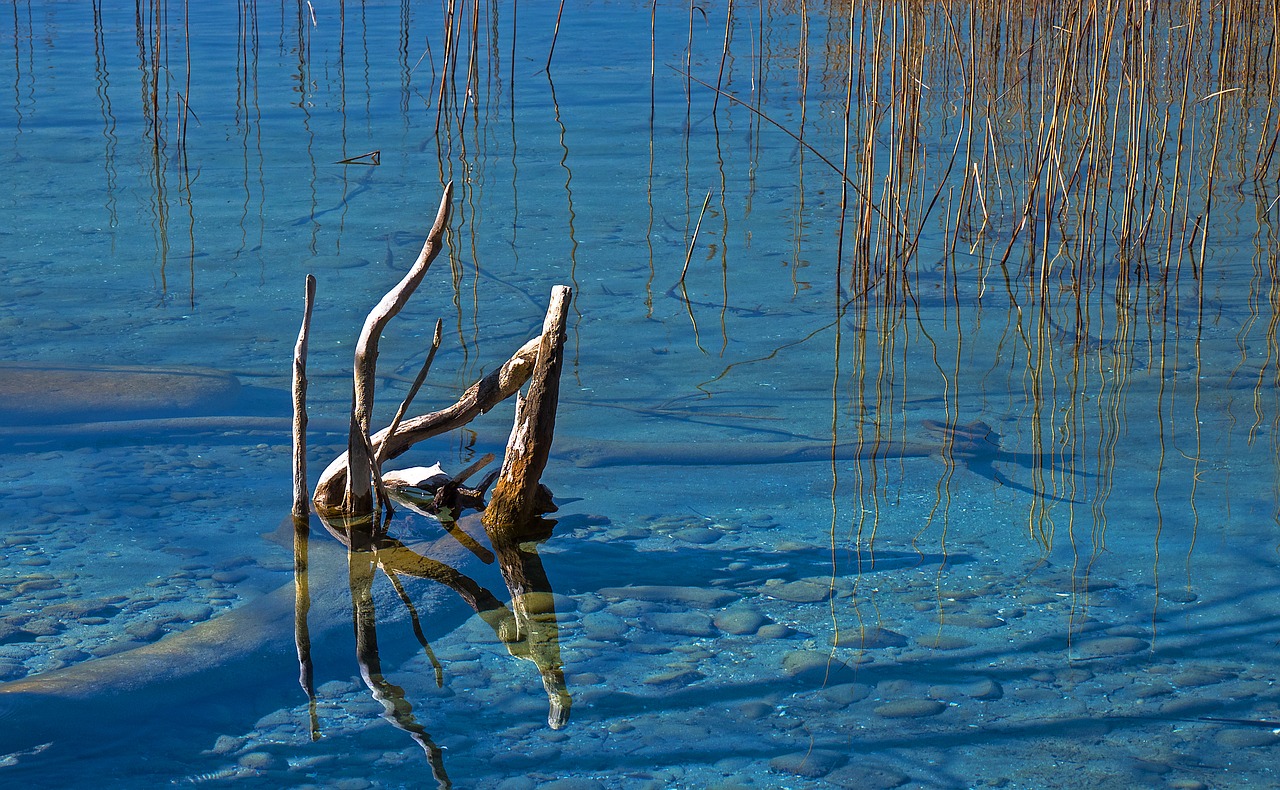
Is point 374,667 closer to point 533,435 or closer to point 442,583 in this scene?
point 442,583

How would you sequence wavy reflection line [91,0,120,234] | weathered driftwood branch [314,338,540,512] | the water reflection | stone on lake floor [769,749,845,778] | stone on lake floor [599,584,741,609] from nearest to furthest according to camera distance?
stone on lake floor [769,749,845,778]
the water reflection
stone on lake floor [599,584,741,609]
weathered driftwood branch [314,338,540,512]
wavy reflection line [91,0,120,234]

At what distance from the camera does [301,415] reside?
8.92 feet

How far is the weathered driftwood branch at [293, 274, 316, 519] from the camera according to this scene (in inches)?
104

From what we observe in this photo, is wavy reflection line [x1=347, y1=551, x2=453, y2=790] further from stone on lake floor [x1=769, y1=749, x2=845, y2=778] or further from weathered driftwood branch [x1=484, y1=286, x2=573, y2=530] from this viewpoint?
stone on lake floor [x1=769, y1=749, x2=845, y2=778]

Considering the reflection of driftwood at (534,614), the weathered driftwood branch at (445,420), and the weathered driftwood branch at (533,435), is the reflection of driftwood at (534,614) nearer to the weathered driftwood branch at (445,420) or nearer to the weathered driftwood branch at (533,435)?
the weathered driftwood branch at (533,435)

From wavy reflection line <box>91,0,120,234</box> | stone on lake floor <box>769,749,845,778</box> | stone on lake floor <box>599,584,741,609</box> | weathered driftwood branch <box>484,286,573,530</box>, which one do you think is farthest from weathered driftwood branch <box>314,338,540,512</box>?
wavy reflection line <box>91,0,120,234</box>

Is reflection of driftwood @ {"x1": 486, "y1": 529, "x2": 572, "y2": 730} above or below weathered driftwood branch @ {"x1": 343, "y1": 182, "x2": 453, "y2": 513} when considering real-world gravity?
below

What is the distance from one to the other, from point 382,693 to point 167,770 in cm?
37

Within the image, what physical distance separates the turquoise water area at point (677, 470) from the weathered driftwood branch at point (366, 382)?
0.43ft

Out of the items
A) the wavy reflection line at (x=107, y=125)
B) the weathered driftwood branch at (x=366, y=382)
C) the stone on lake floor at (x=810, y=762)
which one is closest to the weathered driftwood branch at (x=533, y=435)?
the weathered driftwood branch at (x=366, y=382)

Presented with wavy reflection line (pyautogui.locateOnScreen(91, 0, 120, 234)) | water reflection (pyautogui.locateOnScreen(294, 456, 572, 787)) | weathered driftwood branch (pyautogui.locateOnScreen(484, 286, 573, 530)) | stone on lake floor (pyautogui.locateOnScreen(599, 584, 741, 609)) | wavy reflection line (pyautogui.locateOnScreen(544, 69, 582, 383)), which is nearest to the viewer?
water reflection (pyautogui.locateOnScreen(294, 456, 572, 787))

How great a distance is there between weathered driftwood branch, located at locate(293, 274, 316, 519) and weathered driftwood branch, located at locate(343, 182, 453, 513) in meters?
0.10

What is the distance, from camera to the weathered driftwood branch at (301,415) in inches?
104

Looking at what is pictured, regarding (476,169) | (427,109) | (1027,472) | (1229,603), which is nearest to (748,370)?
(1027,472)
